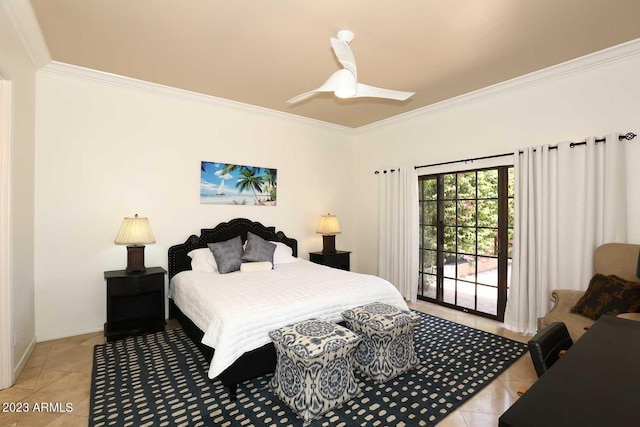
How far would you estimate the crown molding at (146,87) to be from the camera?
3301 mm

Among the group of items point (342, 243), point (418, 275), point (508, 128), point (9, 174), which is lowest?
point (418, 275)

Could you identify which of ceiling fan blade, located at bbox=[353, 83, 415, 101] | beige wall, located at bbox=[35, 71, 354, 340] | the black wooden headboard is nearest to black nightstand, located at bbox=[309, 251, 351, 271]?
the black wooden headboard

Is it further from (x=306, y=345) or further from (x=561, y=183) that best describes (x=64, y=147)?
(x=561, y=183)

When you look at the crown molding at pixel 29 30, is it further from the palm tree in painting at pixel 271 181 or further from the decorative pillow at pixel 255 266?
the decorative pillow at pixel 255 266

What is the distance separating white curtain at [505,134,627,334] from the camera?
2.96m

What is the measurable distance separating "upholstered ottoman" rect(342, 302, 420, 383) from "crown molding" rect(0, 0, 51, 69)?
338 centimetres

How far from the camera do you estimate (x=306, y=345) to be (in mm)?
2098

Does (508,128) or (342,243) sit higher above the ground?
(508,128)

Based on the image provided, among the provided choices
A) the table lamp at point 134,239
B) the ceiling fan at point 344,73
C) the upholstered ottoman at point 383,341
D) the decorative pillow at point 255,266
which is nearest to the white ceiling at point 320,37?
the ceiling fan at point 344,73

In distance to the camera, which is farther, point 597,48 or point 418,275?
point 418,275

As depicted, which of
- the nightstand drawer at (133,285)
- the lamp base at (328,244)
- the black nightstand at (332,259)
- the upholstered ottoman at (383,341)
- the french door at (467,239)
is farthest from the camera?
the lamp base at (328,244)

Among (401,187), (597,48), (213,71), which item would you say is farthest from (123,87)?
(597,48)

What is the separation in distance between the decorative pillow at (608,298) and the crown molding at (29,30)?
4928 mm

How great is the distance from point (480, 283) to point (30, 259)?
496cm
